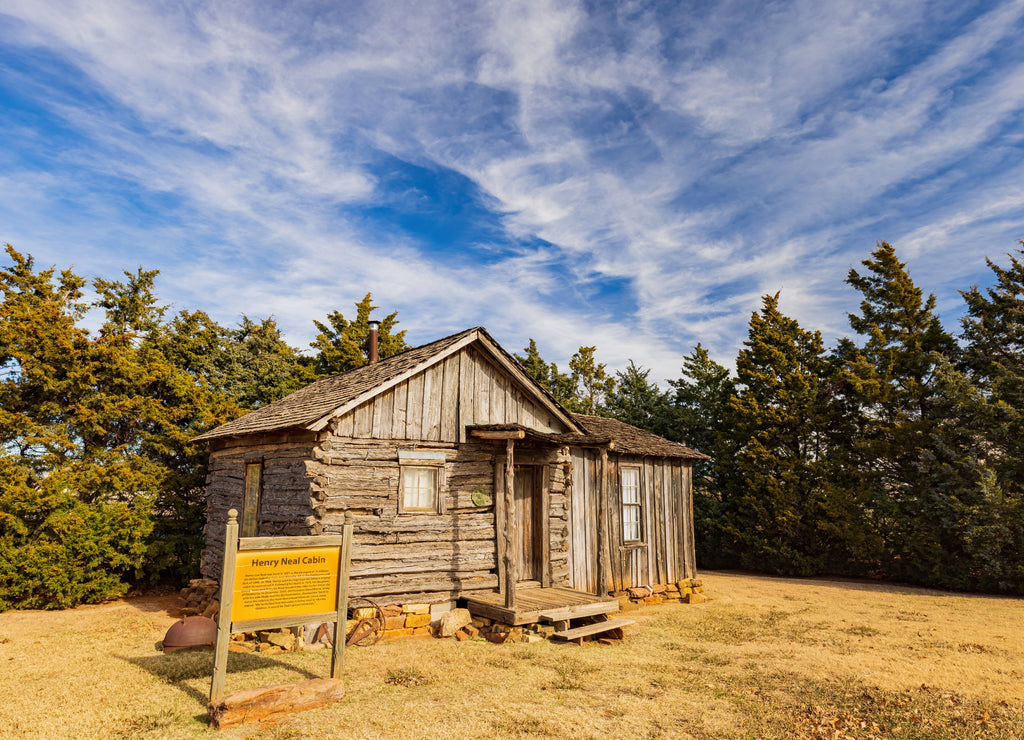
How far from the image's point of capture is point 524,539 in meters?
13.1

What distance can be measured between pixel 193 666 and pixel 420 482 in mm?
4714

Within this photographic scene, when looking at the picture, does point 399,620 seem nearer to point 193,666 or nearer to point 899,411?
point 193,666

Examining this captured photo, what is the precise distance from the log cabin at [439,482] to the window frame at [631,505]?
0.34 meters

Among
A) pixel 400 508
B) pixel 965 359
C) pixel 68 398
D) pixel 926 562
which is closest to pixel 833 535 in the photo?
pixel 926 562

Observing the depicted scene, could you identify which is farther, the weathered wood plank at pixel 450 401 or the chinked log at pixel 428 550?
Result: the weathered wood plank at pixel 450 401

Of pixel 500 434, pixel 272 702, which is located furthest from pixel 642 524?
pixel 272 702

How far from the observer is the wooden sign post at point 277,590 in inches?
252

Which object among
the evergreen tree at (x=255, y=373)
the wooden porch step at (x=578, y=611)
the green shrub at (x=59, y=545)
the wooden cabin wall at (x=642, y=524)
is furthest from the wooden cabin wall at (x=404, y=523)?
the evergreen tree at (x=255, y=373)

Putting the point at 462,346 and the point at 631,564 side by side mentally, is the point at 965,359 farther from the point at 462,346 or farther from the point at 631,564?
the point at 462,346

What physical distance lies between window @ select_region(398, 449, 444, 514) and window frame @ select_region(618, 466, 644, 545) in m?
5.91

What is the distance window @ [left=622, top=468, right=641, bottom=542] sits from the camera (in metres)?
15.7

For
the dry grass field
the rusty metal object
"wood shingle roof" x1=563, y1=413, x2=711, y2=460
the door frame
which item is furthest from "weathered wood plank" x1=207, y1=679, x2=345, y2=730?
"wood shingle roof" x1=563, y1=413, x2=711, y2=460

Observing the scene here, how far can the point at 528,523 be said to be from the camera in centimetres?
1327

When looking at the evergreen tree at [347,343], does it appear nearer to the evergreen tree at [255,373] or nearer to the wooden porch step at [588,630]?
the evergreen tree at [255,373]
